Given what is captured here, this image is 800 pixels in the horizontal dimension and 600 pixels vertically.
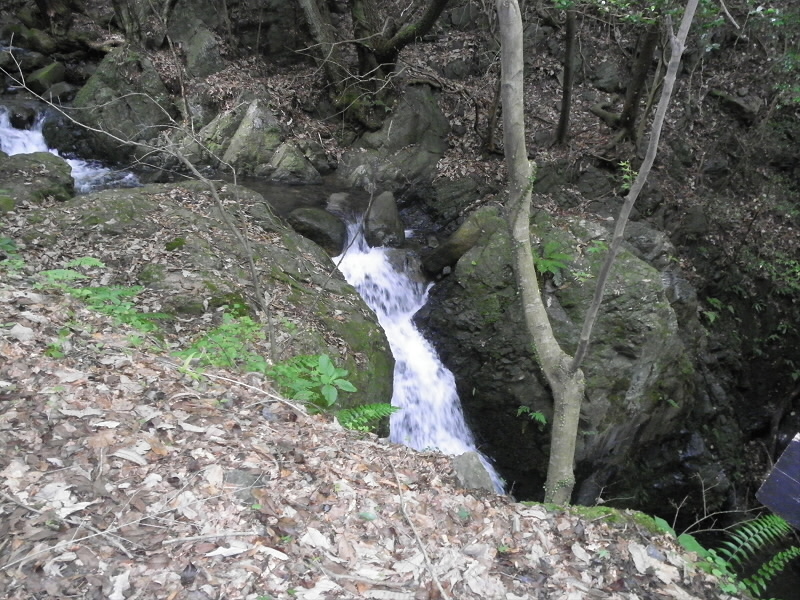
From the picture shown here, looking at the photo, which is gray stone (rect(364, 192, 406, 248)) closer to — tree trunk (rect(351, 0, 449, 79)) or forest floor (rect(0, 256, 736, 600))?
tree trunk (rect(351, 0, 449, 79))

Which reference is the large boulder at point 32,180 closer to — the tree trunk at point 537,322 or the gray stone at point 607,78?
the tree trunk at point 537,322

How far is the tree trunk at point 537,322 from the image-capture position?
171 inches

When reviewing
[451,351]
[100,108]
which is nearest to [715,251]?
[451,351]

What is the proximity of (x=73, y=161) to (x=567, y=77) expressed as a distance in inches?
391

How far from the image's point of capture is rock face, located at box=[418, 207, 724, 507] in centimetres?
736

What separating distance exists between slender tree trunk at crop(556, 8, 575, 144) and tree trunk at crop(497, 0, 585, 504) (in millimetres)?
5704

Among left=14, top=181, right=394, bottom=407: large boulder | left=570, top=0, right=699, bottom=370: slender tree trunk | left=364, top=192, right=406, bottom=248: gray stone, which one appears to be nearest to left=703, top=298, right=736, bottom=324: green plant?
left=364, top=192, right=406, bottom=248: gray stone

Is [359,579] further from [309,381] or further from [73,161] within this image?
[73,161]

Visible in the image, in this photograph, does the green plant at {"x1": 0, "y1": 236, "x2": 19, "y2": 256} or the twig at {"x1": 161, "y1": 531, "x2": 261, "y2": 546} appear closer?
the twig at {"x1": 161, "y1": 531, "x2": 261, "y2": 546}

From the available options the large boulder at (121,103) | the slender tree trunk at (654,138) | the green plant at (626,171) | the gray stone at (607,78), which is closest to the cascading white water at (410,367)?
the green plant at (626,171)

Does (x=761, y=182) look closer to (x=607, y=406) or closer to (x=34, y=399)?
(x=607, y=406)

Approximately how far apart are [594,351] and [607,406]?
2.46 feet

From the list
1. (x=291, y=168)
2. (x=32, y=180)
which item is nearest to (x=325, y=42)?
(x=291, y=168)

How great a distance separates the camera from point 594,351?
Answer: 24.2 feet
